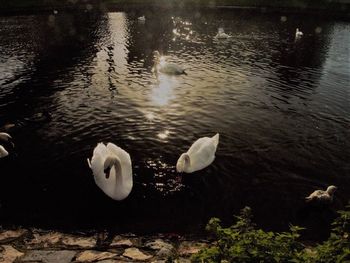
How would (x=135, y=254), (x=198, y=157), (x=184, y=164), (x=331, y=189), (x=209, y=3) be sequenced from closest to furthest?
1. (x=135, y=254)
2. (x=331, y=189)
3. (x=184, y=164)
4. (x=198, y=157)
5. (x=209, y=3)

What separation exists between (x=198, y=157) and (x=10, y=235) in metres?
5.97

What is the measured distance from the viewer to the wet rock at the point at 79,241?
8534 millimetres

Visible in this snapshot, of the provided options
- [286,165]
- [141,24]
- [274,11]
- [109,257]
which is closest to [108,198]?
[109,257]

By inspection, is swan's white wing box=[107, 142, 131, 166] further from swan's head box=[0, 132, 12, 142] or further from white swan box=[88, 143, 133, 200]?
swan's head box=[0, 132, 12, 142]

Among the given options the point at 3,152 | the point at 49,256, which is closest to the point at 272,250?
the point at 49,256

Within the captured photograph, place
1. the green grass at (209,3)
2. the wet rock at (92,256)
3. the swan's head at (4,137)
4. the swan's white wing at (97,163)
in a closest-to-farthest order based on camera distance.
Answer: the wet rock at (92,256)
the swan's white wing at (97,163)
the swan's head at (4,137)
the green grass at (209,3)

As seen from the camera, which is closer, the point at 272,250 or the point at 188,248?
the point at 272,250

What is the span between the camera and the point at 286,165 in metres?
12.7

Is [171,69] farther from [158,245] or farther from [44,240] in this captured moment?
[44,240]

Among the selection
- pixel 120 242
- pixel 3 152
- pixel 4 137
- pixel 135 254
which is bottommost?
pixel 120 242

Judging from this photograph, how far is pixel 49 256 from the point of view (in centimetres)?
785

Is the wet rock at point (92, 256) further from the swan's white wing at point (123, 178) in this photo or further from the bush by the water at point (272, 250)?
the bush by the water at point (272, 250)

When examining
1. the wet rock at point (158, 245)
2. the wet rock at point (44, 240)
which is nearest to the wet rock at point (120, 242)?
the wet rock at point (158, 245)

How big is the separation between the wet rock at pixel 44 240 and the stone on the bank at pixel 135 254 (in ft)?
5.67
